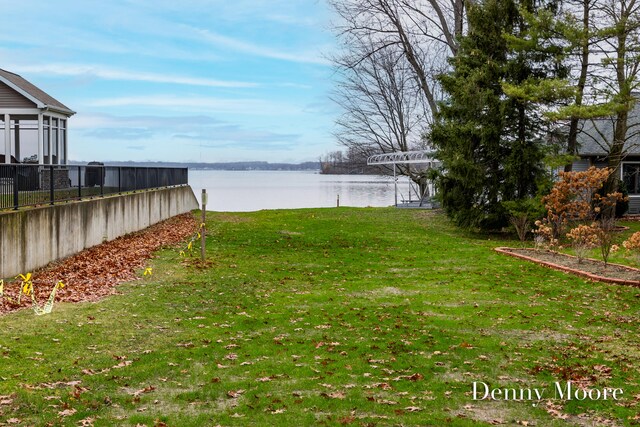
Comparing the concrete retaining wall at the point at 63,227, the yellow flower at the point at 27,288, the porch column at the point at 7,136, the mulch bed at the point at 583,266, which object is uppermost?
the porch column at the point at 7,136

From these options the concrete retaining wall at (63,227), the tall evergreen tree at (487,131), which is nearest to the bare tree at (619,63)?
the tall evergreen tree at (487,131)

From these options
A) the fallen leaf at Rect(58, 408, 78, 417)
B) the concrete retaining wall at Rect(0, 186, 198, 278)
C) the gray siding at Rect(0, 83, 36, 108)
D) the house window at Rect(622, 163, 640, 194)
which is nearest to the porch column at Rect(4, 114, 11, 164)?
the gray siding at Rect(0, 83, 36, 108)

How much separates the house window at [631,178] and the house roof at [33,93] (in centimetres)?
2659

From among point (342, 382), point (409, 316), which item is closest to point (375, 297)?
point (409, 316)

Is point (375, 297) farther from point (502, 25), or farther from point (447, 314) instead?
point (502, 25)

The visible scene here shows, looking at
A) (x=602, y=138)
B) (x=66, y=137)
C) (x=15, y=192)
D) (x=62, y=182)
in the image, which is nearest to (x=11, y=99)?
(x=66, y=137)

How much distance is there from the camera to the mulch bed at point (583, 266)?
1426 centimetres

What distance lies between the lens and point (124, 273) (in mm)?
14578

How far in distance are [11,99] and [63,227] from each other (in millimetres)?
12956

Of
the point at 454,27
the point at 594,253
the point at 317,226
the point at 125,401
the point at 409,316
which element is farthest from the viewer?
the point at 454,27

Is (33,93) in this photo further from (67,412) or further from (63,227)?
(67,412)

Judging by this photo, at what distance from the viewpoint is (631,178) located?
1314 inches

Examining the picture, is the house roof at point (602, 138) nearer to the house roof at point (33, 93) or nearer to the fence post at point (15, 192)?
the house roof at point (33, 93)

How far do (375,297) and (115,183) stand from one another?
12828 mm
